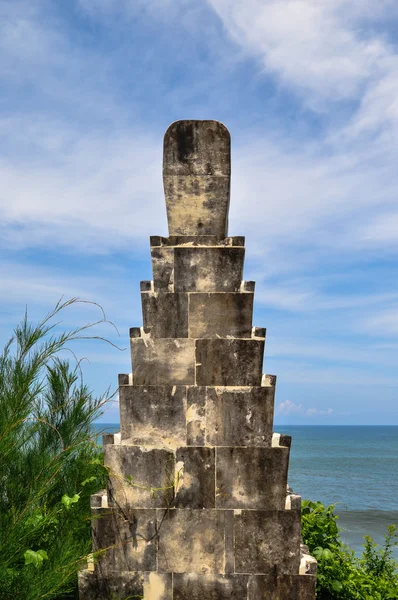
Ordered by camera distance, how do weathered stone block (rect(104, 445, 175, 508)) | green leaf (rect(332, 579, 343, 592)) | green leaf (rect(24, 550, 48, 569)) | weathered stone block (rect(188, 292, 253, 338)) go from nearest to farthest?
1. green leaf (rect(24, 550, 48, 569))
2. weathered stone block (rect(104, 445, 175, 508))
3. weathered stone block (rect(188, 292, 253, 338))
4. green leaf (rect(332, 579, 343, 592))

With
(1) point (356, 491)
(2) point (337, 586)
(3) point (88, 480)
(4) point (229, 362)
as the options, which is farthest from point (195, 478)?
(1) point (356, 491)

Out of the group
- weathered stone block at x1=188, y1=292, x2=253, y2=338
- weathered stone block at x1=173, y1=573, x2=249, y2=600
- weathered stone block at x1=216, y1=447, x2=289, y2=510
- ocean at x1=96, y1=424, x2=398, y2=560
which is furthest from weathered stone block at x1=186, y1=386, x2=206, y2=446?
ocean at x1=96, y1=424, x2=398, y2=560

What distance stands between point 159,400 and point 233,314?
42.2 inches

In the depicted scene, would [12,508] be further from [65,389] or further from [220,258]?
[220,258]

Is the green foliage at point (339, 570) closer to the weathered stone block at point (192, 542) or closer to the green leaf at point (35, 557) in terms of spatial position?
the weathered stone block at point (192, 542)

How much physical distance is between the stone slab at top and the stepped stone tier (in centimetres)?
89

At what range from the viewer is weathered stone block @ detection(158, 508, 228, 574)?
491 cm

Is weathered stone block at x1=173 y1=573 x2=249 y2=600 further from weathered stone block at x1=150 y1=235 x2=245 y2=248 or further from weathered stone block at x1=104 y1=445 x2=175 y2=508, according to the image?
weathered stone block at x1=150 y1=235 x2=245 y2=248

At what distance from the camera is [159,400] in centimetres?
514

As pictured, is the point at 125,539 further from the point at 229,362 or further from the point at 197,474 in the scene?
the point at 229,362

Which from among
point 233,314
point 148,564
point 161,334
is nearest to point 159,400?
point 161,334

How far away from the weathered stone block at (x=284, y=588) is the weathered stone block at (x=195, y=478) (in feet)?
2.59

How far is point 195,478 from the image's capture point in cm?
497

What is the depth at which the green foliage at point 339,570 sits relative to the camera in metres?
6.48
